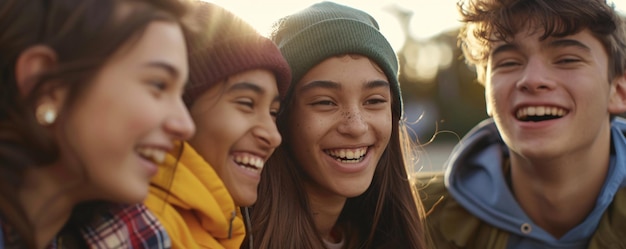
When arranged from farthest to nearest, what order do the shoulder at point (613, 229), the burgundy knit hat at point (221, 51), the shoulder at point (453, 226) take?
1. the shoulder at point (453, 226)
2. the shoulder at point (613, 229)
3. the burgundy knit hat at point (221, 51)

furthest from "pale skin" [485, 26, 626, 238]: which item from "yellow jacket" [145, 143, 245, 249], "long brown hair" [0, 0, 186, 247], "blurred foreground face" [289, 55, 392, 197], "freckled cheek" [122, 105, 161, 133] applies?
"long brown hair" [0, 0, 186, 247]

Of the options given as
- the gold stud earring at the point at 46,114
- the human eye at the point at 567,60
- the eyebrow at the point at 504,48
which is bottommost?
the human eye at the point at 567,60

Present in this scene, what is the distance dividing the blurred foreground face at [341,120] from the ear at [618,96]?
1.41m

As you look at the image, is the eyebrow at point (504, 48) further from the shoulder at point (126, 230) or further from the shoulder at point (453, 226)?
the shoulder at point (126, 230)

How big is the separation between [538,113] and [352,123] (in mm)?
1101

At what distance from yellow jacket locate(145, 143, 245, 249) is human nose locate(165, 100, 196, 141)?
17.5 inches

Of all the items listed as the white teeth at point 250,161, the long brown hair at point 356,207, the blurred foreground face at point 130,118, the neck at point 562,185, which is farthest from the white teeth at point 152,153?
the neck at point 562,185

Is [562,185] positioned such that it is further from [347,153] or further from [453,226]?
[347,153]

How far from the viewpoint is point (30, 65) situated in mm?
1777

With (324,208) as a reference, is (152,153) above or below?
above

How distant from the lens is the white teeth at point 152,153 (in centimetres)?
191

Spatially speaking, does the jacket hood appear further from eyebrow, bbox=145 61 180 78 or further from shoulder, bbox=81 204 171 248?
eyebrow, bbox=145 61 180 78

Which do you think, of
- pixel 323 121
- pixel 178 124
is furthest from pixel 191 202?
pixel 323 121

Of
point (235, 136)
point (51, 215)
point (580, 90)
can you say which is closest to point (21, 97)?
point (51, 215)
